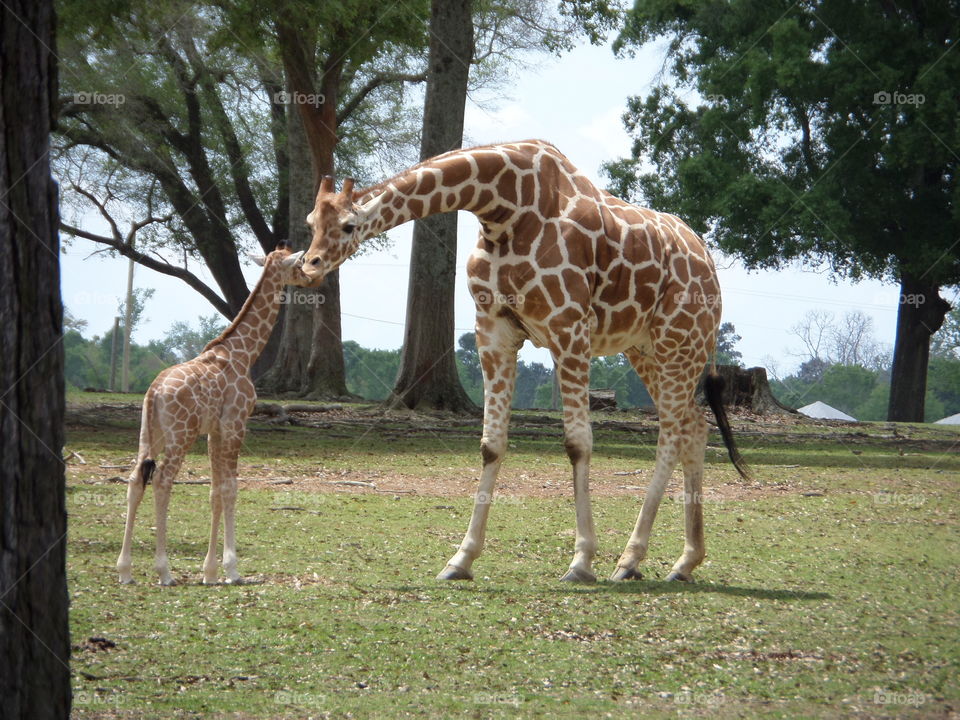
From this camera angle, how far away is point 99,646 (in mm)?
6246

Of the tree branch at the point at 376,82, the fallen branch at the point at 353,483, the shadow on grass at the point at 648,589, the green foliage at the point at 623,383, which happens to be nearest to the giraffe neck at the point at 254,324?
the shadow on grass at the point at 648,589

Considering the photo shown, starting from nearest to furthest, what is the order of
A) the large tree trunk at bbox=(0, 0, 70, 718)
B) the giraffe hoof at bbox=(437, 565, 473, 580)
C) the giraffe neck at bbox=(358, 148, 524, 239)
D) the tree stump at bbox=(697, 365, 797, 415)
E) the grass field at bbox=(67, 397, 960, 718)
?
the large tree trunk at bbox=(0, 0, 70, 718), the grass field at bbox=(67, 397, 960, 718), the giraffe neck at bbox=(358, 148, 524, 239), the giraffe hoof at bbox=(437, 565, 473, 580), the tree stump at bbox=(697, 365, 797, 415)

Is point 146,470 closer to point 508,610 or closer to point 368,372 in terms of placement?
point 508,610

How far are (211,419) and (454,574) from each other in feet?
6.77

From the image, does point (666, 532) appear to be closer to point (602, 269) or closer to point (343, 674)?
point (602, 269)

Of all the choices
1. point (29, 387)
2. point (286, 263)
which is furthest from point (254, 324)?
point (29, 387)

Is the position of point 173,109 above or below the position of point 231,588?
above

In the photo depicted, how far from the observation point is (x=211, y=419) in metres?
8.04

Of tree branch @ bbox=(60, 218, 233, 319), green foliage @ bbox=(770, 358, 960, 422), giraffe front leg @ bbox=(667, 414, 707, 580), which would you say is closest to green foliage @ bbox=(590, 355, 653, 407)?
green foliage @ bbox=(770, 358, 960, 422)

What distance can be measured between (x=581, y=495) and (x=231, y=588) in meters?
2.58

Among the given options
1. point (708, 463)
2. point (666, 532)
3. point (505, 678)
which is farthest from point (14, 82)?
point (708, 463)

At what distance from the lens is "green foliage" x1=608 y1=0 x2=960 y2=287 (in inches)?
1150

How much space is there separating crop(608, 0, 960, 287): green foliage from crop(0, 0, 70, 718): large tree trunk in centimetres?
2617

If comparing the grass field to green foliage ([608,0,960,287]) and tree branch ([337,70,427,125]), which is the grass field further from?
tree branch ([337,70,427,125])
